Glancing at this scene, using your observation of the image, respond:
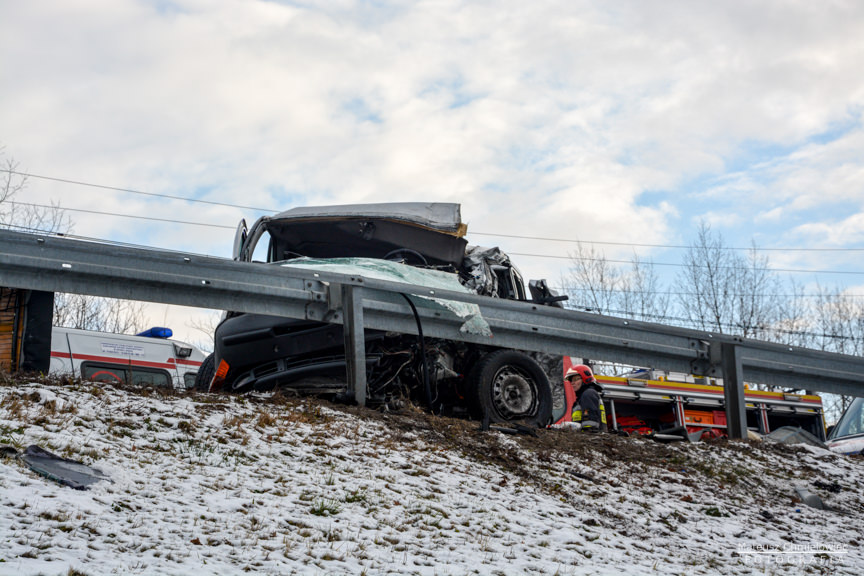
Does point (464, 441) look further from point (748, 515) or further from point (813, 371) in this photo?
point (813, 371)

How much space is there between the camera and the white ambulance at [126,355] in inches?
549

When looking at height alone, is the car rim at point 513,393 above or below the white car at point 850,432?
above

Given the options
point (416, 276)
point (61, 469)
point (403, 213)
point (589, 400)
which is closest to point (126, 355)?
point (403, 213)

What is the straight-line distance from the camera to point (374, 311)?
6.78 meters

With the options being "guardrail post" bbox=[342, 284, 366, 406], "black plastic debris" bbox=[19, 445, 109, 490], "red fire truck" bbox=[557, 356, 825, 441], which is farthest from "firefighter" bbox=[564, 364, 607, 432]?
"black plastic debris" bbox=[19, 445, 109, 490]

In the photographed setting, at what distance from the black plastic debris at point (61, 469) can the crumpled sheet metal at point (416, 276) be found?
9.87ft

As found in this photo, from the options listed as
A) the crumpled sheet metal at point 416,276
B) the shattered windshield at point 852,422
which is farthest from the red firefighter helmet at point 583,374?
the shattered windshield at point 852,422

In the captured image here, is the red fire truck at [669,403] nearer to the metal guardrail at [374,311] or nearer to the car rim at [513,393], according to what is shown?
the metal guardrail at [374,311]

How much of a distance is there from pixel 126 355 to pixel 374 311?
30.6 feet

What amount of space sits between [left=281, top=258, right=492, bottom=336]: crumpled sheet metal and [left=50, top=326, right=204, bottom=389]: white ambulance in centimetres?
696

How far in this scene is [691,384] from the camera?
50.7 feet

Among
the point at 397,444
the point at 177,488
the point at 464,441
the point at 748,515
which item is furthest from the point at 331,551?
the point at 748,515

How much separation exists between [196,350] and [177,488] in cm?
1187

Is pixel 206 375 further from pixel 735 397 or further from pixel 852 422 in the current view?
pixel 852 422
